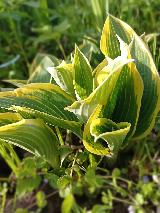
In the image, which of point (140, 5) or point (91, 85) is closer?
point (91, 85)

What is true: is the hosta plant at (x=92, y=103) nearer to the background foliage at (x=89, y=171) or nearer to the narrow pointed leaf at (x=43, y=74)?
the background foliage at (x=89, y=171)

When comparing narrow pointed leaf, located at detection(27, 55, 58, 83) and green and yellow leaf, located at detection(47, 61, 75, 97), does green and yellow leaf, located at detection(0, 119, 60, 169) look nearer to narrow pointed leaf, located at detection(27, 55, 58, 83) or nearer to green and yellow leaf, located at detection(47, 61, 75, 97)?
green and yellow leaf, located at detection(47, 61, 75, 97)

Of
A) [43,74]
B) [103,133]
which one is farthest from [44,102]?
[43,74]

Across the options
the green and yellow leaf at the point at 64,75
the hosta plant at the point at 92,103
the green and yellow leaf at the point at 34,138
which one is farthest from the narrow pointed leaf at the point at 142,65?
the green and yellow leaf at the point at 34,138

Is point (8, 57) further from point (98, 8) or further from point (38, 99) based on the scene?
point (38, 99)

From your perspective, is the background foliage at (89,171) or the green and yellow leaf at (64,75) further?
the background foliage at (89,171)

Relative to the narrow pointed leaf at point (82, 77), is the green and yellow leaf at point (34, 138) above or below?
below

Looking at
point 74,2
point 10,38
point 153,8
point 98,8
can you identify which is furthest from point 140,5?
point 10,38

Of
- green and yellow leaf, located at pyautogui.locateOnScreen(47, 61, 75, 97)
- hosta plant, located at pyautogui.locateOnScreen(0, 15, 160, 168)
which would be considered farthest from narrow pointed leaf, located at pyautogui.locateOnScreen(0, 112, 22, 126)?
green and yellow leaf, located at pyautogui.locateOnScreen(47, 61, 75, 97)
